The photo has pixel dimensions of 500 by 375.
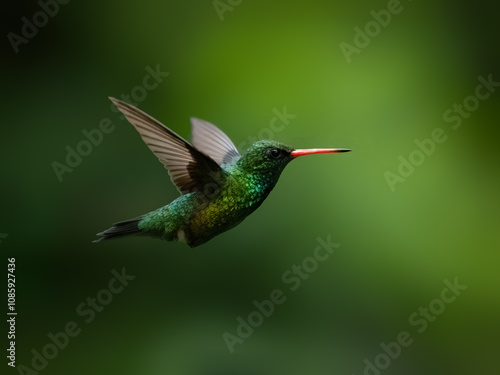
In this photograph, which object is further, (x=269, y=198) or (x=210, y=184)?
(x=269, y=198)

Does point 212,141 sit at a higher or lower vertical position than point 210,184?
higher

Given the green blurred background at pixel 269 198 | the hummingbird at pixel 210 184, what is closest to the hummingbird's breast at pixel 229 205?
the hummingbird at pixel 210 184

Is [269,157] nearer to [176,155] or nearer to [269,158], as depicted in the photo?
[269,158]

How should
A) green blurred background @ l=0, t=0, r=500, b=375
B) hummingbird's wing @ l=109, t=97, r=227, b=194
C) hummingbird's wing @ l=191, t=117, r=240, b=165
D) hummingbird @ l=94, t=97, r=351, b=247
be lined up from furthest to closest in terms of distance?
green blurred background @ l=0, t=0, r=500, b=375 → hummingbird's wing @ l=191, t=117, r=240, b=165 → hummingbird @ l=94, t=97, r=351, b=247 → hummingbird's wing @ l=109, t=97, r=227, b=194

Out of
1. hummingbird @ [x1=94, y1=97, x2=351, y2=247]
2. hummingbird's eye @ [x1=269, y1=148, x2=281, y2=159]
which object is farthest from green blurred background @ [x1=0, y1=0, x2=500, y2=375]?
hummingbird's eye @ [x1=269, y1=148, x2=281, y2=159]

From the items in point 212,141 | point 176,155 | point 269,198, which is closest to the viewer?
point 176,155

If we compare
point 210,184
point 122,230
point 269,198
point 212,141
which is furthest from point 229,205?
point 269,198

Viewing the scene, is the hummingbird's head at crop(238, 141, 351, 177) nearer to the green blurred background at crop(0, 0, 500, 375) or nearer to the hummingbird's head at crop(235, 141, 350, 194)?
the hummingbird's head at crop(235, 141, 350, 194)
